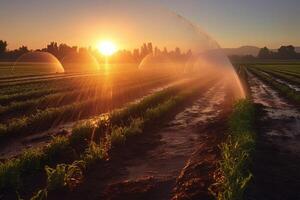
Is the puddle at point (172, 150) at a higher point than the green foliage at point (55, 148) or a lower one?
lower

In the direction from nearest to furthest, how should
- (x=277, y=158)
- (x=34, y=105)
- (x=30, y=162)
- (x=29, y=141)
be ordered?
(x=30, y=162), (x=277, y=158), (x=29, y=141), (x=34, y=105)

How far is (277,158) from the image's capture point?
10.7 meters

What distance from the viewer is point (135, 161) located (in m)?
10.7

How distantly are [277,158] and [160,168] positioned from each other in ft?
9.99

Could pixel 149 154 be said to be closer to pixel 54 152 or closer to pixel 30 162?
pixel 54 152

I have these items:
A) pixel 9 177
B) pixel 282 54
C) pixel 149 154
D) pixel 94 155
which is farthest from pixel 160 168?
pixel 282 54

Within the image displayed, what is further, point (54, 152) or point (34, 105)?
point (34, 105)

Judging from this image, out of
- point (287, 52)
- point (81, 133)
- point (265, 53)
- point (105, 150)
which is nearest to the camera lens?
point (105, 150)

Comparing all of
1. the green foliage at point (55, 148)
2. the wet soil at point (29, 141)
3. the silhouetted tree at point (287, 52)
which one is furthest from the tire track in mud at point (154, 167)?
the silhouetted tree at point (287, 52)

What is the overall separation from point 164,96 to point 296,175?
17213 millimetres

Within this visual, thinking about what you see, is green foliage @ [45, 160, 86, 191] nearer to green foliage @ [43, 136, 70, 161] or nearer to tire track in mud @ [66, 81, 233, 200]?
tire track in mud @ [66, 81, 233, 200]

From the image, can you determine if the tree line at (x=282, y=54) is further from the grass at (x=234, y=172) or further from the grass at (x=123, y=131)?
the grass at (x=234, y=172)

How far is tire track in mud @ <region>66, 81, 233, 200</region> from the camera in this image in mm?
8188

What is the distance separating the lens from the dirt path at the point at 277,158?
7883 millimetres
